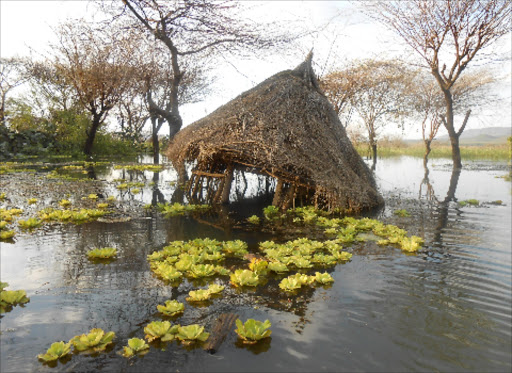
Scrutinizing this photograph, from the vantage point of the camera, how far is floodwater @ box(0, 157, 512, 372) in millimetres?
3008

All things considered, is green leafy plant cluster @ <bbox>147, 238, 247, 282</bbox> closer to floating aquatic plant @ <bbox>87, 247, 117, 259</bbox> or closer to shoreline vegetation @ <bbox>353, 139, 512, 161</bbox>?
floating aquatic plant @ <bbox>87, 247, 117, 259</bbox>

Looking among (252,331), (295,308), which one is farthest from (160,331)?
(295,308)

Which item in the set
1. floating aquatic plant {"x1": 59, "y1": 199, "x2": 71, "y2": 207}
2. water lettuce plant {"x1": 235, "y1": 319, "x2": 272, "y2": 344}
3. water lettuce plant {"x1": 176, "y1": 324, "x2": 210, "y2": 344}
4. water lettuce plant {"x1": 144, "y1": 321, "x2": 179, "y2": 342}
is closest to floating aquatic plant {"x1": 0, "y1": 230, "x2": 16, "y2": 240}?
floating aquatic plant {"x1": 59, "y1": 199, "x2": 71, "y2": 207}

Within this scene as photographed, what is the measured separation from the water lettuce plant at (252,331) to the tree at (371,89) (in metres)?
20.8

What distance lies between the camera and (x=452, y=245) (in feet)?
21.5

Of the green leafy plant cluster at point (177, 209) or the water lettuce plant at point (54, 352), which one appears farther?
the green leafy plant cluster at point (177, 209)

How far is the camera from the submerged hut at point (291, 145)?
880 centimetres

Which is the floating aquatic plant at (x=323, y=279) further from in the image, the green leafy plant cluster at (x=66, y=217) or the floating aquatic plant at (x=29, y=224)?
the floating aquatic plant at (x=29, y=224)

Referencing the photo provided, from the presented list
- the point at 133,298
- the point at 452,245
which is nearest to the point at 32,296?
the point at 133,298

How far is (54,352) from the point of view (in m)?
2.89

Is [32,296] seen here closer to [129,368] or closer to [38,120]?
[129,368]

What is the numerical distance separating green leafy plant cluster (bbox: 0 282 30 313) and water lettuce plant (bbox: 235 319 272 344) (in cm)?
234

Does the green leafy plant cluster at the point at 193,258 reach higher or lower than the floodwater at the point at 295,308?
higher

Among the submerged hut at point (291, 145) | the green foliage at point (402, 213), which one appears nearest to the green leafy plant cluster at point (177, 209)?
the submerged hut at point (291, 145)
